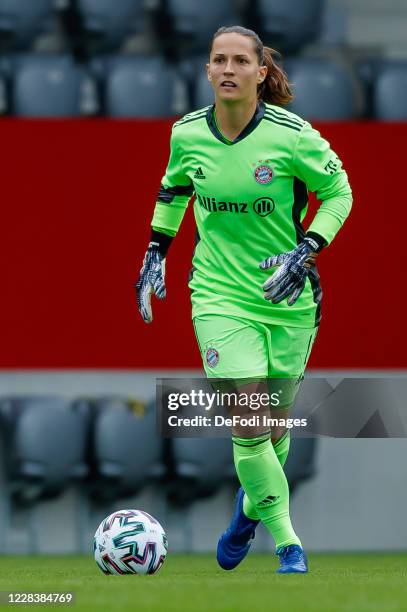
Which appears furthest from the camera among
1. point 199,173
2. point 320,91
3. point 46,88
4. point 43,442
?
point 320,91

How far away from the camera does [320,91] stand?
9.23 m

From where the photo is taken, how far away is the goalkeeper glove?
5.21 m

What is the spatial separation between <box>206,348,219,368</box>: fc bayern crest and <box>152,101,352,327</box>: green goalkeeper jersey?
5.9 inches

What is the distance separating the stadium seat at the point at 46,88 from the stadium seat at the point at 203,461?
2023 mm

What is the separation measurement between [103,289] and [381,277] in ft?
5.29

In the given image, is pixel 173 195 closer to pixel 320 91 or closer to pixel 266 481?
pixel 266 481

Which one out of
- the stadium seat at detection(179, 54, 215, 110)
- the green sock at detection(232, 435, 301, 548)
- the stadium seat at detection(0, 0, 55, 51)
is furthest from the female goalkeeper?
the stadium seat at detection(0, 0, 55, 51)

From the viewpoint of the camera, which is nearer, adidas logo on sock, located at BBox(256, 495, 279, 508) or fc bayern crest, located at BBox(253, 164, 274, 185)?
adidas logo on sock, located at BBox(256, 495, 279, 508)

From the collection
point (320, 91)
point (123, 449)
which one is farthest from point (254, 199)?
point (320, 91)

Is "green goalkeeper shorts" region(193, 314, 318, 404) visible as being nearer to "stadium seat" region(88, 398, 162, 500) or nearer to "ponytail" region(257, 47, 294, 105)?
"ponytail" region(257, 47, 294, 105)

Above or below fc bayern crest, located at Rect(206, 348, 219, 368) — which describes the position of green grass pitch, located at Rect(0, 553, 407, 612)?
below

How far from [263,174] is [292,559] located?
1.30 metres

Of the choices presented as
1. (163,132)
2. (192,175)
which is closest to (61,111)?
(163,132)

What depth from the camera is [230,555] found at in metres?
5.65
